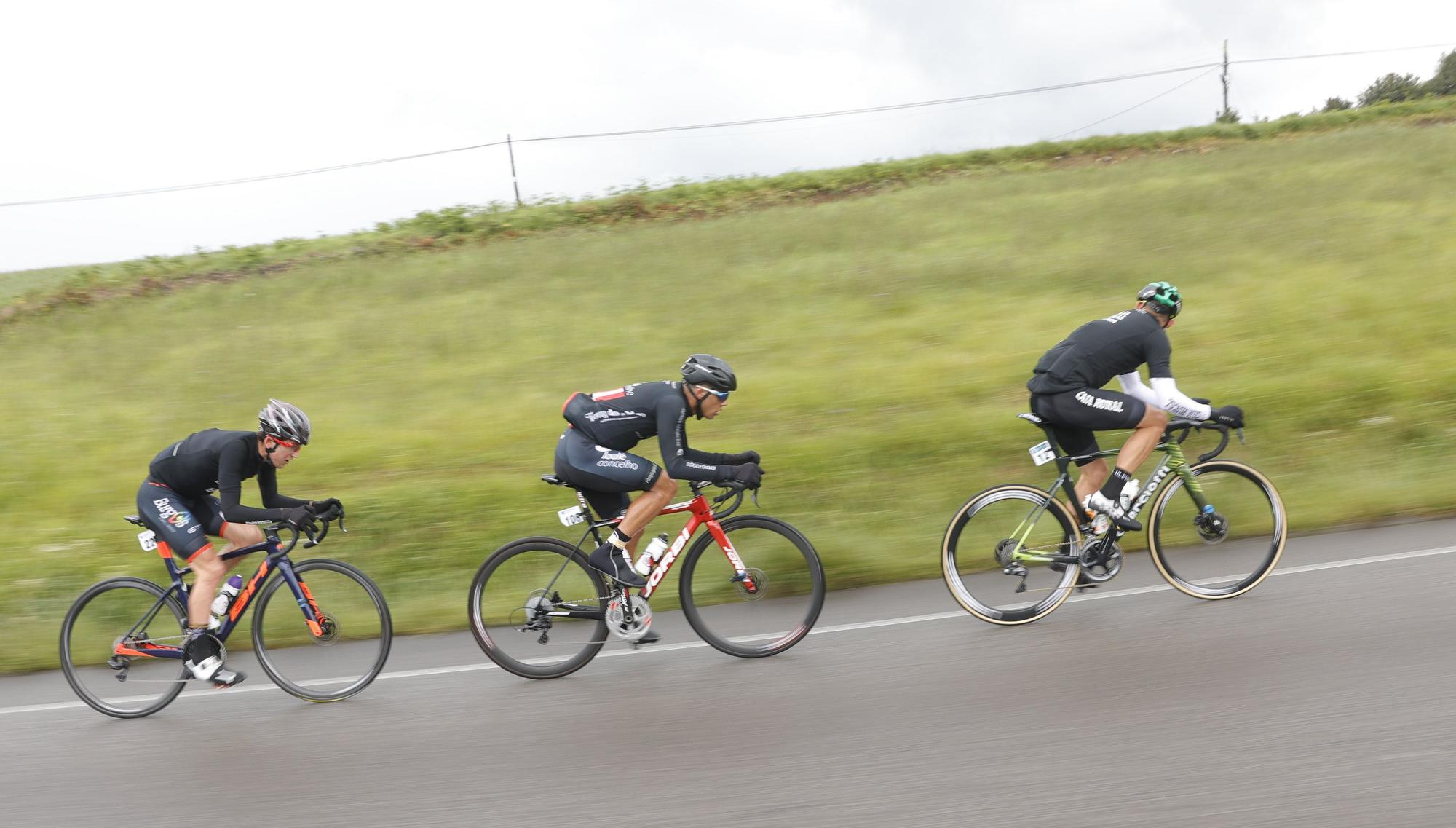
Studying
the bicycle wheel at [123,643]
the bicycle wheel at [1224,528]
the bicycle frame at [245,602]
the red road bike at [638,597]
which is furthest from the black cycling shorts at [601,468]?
the bicycle wheel at [1224,528]

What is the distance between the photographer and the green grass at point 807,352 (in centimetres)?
825

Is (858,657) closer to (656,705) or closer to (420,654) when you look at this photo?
(656,705)

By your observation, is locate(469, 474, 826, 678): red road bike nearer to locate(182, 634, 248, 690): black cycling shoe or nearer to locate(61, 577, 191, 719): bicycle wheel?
locate(182, 634, 248, 690): black cycling shoe

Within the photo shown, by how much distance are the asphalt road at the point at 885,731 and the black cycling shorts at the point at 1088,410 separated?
102 cm

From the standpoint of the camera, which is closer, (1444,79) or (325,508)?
(325,508)

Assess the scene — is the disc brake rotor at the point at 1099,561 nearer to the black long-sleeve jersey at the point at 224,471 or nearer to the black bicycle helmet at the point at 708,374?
the black bicycle helmet at the point at 708,374

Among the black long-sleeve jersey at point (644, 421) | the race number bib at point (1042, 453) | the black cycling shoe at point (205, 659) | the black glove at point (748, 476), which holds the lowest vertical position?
the black cycling shoe at point (205, 659)

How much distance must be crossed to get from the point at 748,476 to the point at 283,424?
2.54m

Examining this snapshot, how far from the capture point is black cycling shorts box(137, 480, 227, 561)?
587cm

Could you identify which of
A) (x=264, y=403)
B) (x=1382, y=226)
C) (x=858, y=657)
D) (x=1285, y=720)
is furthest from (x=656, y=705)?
(x=1382, y=226)

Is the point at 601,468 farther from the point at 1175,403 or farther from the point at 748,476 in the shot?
the point at 1175,403

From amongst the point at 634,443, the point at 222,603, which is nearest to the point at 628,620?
the point at 634,443

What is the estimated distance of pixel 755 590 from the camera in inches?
231

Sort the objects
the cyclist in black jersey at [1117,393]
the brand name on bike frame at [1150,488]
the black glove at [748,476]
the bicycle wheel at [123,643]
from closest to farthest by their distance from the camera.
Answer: the black glove at [748,476] → the bicycle wheel at [123,643] → the cyclist in black jersey at [1117,393] → the brand name on bike frame at [1150,488]
